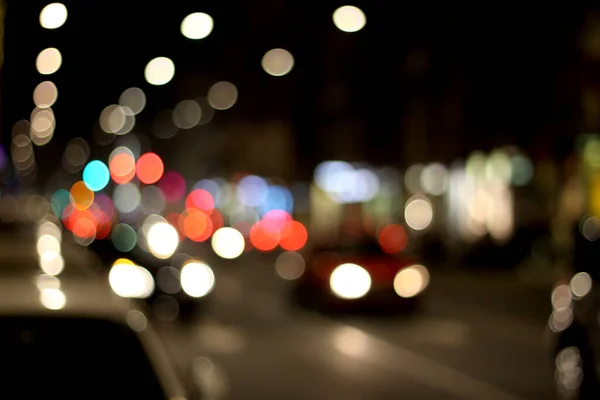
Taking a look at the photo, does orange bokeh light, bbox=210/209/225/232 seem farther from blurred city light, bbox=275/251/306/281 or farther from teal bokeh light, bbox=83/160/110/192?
teal bokeh light, bbox=83/160/110/192

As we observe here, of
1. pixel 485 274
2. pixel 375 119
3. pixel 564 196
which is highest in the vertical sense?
pixel 375 119

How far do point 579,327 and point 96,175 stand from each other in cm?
7783

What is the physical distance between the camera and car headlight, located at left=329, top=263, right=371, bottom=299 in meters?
22.5

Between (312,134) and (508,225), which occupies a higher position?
(312,134)

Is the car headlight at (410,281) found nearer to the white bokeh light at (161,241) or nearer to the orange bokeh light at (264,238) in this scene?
the white bokeh light at (161,241)

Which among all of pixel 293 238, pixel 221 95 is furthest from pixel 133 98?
pixel 293 238

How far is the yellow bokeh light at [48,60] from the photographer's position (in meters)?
25.3

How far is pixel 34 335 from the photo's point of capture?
5742mm

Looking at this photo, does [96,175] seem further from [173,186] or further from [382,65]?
[382,65]

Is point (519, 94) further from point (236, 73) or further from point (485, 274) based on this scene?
point (236, 73)

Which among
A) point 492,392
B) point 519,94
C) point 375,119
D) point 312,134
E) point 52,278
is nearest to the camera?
point 52,278

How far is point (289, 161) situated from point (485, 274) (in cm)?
3382

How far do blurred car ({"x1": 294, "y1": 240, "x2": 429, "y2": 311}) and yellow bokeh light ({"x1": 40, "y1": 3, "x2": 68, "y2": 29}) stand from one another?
6.82 metres

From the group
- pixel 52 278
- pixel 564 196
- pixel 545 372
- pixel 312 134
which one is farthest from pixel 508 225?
pixel 52 278
